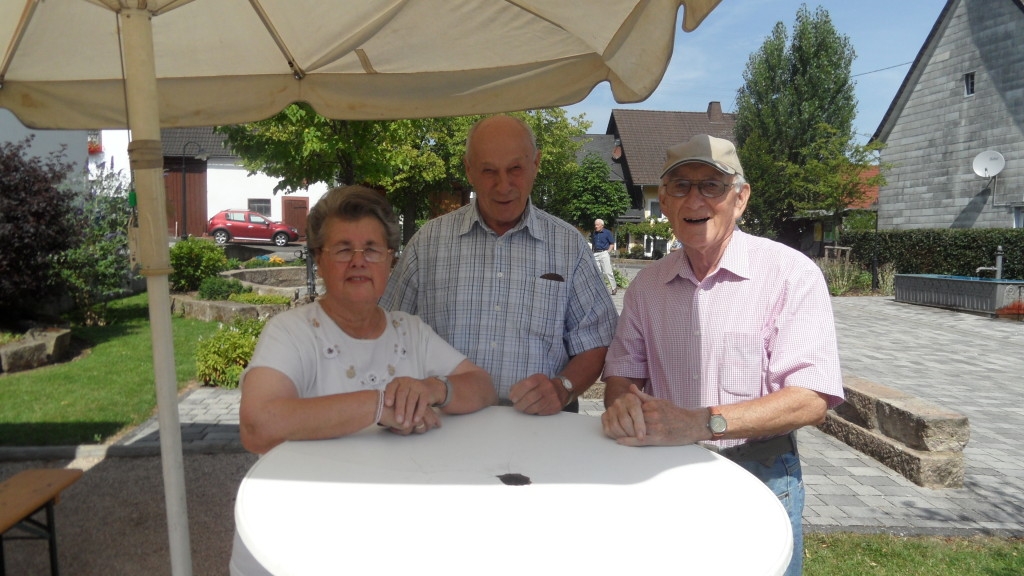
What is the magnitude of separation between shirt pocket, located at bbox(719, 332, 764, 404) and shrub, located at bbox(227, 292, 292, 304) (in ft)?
35.5

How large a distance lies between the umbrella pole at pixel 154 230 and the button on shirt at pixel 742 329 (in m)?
1.54

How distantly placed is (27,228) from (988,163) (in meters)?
24.8

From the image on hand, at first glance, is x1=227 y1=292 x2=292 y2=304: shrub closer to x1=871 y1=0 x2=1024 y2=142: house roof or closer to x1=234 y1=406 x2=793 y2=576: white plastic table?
x1=234 y1=406 x2=793 y2=576: white plastic table

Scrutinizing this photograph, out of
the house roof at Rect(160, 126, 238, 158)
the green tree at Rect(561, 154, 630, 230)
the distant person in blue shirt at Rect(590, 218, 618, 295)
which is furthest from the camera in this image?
the green tree at Rect(561, 154, 630, 230)

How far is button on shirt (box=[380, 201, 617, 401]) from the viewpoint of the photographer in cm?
290

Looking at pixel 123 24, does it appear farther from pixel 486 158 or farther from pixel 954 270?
pixel 954 270

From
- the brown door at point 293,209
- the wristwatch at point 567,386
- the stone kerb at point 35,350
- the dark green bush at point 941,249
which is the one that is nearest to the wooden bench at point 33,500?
the wristwatch at point 567,386

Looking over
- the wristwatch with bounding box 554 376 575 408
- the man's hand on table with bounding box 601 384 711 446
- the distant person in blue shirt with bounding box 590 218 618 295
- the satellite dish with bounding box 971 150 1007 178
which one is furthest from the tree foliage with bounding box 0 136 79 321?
the satellite dish with bounding box 971 150 1007 178

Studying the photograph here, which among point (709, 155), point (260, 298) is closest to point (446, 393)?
point (709, 155)

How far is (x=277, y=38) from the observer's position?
2.78 metres

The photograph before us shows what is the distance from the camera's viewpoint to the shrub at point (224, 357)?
25.9 feet

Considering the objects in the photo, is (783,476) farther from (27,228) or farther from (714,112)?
(714,112)

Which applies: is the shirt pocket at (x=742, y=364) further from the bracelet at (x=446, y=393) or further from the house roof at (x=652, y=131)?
the house roof at (x=652, y=131)

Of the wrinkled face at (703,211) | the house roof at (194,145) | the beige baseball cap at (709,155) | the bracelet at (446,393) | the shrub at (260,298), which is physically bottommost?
the shrub at (260,298)
